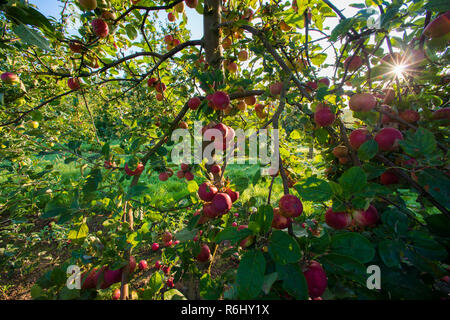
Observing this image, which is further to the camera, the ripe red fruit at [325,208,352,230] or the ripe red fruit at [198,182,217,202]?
the ripe red fruit at [198,182,217,202]

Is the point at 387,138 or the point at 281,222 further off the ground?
the point at 387,138

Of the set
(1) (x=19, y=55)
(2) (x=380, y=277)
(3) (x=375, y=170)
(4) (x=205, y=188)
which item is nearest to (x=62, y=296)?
(4) (x=205, y=188)

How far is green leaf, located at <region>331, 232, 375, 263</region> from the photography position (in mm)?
476

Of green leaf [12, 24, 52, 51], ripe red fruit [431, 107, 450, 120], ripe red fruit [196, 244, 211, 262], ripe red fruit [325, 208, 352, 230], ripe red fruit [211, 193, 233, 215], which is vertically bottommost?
ripe red fruit [196, 244, 211, 262]

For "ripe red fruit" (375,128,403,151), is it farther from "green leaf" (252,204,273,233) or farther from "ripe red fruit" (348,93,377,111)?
"green leaf" (252,204,273,233)

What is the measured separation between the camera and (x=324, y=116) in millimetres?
773

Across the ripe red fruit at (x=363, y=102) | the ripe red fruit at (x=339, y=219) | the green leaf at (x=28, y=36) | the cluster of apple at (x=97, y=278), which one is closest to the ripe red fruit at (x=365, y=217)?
the ripe red fruit at (x=339, y=219)

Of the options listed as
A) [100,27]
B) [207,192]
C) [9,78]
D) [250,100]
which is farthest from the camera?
[250,100]

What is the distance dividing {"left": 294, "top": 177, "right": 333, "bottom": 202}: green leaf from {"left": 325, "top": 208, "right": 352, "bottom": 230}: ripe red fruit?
11cm

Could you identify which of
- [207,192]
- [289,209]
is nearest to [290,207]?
[289,209]

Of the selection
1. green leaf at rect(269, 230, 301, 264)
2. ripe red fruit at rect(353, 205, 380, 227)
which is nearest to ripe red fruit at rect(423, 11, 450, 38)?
ripe red fruit at rect(353, 205, 380, 227)

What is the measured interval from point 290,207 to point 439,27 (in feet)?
2.62

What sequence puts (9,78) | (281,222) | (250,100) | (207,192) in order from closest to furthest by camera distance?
(281,222) → (207,192) → (9,78) → (250,100)

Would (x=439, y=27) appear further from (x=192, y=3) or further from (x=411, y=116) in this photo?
(x=192, y=3)
